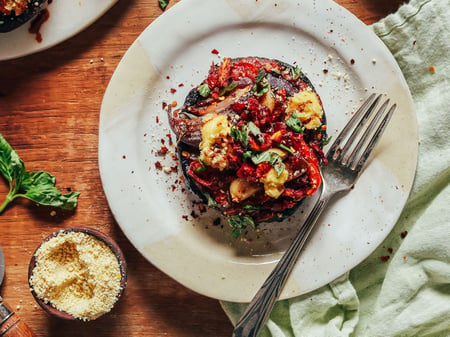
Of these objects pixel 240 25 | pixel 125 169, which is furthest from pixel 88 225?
pixel 240 25

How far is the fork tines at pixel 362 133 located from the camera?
13.1 ft

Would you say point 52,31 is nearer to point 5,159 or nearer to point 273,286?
point 5,159

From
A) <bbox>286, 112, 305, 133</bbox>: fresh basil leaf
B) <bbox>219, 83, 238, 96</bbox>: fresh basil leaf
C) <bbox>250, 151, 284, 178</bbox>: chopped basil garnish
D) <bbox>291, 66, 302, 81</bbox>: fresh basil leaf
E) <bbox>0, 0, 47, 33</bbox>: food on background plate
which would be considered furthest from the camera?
<bbox>0, 0, 47, 33</bbox>: food on background plate

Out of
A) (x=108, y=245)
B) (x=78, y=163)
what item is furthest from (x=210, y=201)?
(x=78, y=163)

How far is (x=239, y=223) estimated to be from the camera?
400 centimetres

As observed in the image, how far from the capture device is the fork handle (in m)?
4.03

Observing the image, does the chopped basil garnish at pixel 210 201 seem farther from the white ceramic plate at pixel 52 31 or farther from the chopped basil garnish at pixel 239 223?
the white ceramic plate at pixel 52 31

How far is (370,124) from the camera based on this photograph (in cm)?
403

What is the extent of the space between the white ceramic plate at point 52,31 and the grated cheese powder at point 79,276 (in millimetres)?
1536

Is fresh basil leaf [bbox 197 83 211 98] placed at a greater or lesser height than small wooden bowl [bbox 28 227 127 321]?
greater

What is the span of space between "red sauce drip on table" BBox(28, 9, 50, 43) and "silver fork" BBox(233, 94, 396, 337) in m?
2.53

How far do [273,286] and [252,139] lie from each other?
4.02 ft

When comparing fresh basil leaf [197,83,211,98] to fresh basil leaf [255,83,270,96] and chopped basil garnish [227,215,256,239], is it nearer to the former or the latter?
fresh basil leaf [255,83,270,96]

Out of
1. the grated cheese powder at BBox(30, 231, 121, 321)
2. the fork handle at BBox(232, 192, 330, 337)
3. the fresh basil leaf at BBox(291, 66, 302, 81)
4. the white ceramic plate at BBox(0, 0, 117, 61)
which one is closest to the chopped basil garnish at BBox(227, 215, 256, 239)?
the fork handle at BBox(232, 192, 330, 337)
